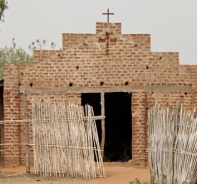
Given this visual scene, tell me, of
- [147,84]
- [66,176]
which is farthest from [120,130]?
[66,176]

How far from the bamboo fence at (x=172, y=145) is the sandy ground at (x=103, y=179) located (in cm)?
146

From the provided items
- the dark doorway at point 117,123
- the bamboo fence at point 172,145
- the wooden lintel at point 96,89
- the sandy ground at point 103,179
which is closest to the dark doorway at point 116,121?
the dark doorway at point 117,123

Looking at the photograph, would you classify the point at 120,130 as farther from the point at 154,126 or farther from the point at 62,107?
the point at 154,126

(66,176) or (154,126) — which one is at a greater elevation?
(154,126)

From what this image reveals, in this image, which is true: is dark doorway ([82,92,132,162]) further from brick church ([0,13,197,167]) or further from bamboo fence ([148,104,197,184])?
bamboo fence ([148,104,197,184])

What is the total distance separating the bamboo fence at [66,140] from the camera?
12625mm

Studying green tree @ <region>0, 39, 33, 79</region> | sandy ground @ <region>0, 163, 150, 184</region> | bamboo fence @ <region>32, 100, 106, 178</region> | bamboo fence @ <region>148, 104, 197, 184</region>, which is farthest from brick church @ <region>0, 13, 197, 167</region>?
green tree @ <region>0, 39, 33, 79</region>

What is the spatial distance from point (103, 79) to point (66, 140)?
3053 mm

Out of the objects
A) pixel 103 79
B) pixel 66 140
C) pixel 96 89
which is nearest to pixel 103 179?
pixel 66 140

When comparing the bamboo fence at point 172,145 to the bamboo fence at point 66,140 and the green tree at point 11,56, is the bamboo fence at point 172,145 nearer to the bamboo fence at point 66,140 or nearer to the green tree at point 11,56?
the bamboo fence at point 66,140

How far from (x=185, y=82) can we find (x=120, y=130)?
198 inches

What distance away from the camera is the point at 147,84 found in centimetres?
1520

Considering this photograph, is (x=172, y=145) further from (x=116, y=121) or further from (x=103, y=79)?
(x=116, y=121)

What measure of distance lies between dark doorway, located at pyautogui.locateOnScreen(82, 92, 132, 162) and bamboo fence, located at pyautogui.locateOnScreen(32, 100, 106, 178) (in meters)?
6.43
